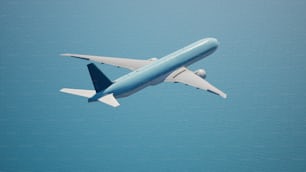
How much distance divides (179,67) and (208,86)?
405 centimetres

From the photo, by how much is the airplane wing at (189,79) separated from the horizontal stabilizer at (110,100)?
7036mm

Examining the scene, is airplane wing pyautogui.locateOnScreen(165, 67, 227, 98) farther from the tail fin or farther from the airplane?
the tail fin

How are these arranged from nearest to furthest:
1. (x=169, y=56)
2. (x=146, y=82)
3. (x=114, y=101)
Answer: (x=114, y=101), (x=146, y=82), (x=169, y=56)

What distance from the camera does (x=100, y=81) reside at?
118 feet

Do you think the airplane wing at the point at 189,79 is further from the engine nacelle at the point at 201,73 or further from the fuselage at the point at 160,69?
the engine nacelle at the point at 201,73

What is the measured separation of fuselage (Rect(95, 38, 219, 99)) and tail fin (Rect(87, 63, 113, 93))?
403 millimetres

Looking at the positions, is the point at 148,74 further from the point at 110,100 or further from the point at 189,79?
the point at 110,100

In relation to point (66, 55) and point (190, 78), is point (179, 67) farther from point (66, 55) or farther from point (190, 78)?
point (66, 55)

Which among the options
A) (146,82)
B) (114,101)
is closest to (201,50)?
(146,82)

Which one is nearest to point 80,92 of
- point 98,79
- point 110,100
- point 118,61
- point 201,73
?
point 98,79

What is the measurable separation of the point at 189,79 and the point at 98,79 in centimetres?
974

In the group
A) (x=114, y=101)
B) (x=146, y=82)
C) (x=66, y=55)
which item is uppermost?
(x=66, y=55)

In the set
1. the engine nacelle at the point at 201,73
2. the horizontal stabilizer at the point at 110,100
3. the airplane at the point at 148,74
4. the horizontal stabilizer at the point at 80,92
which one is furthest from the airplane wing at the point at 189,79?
the horizontal stabilizer at the point at 80,92

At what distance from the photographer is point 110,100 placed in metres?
35.7
